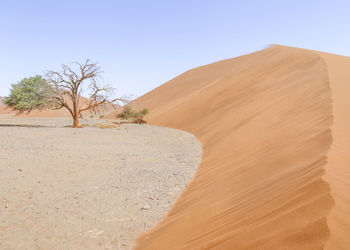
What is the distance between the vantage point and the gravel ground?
387cm

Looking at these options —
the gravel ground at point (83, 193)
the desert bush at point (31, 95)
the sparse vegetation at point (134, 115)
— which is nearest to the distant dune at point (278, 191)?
the gravel ground at point (83, 193)

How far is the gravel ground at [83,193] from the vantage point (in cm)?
387

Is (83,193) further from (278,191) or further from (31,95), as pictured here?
(31,95)

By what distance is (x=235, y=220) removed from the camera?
3123 mm

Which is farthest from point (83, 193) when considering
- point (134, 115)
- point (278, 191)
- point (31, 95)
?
point (134, 115)

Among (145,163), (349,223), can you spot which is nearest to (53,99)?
(145,163)

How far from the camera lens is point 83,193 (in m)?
5.47

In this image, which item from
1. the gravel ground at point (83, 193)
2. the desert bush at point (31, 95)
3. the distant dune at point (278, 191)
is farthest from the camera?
the desert bush at point (31, 95)

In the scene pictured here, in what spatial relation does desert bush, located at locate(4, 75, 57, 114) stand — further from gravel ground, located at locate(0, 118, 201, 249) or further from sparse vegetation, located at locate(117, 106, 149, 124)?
gravel ground, located at locate(0, 118, 201, 249)

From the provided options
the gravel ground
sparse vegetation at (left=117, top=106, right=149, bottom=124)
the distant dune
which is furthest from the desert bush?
the distant dune

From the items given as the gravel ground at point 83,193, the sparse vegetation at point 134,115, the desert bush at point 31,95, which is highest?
the desert bush at point 31,95

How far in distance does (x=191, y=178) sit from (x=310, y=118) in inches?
125

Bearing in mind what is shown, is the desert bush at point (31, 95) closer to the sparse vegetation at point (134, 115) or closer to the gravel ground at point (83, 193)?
the sparse vegetation at point (134, 115)

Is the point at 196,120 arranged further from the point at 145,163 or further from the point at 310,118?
the point at 310,118
